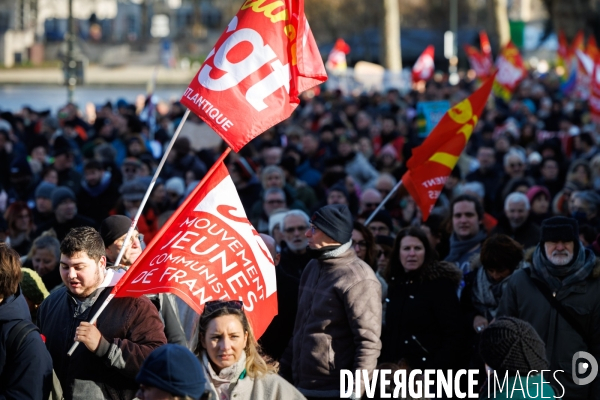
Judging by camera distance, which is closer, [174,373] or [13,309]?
[174,373]

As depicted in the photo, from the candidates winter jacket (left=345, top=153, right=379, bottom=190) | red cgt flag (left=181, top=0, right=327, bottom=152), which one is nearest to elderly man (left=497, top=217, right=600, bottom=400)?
red cgt flag (left=181, top=0, right=327, bottom=152)

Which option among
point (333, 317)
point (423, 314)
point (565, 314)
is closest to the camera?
point (333, 317)

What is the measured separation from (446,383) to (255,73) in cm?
194

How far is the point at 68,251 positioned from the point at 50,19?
73455 mm

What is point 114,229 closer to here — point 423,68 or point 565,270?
point 565,270

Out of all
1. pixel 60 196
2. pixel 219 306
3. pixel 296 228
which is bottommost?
pixel 219 306

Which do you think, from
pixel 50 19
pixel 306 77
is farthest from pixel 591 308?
pixel 50 19

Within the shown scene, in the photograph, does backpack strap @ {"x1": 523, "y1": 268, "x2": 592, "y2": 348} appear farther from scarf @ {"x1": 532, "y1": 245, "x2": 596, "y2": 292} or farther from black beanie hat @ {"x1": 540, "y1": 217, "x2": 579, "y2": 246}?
black beanie hat @ {"x1": 540, "y1": 217, "x2": 579, "y2": 246}

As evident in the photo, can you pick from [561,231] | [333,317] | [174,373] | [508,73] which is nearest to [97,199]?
[333,317]

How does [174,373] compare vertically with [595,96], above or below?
below

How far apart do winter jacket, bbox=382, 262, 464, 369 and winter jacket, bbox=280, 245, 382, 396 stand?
0.82 m

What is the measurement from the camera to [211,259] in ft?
16.3

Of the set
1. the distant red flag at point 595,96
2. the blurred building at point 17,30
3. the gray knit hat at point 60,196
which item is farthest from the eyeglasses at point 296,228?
the blurred building at point 17,30

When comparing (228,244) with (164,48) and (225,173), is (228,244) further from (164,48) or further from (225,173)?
(164,48)
